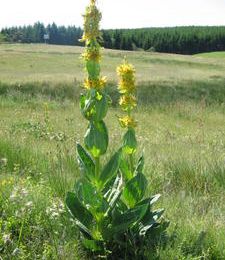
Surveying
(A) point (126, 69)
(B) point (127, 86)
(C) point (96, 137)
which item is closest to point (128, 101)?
(B) point (127, 86)

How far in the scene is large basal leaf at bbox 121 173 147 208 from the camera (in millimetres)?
3688

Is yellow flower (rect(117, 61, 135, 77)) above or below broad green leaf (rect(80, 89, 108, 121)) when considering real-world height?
above

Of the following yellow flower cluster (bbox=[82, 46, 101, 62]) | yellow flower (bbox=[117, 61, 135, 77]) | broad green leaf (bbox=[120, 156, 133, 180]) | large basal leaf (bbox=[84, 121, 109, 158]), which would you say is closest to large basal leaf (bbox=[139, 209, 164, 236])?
broad green leaf (bbox=[120, 156, 133, 180])

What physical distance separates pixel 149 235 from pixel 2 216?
45.7 inches

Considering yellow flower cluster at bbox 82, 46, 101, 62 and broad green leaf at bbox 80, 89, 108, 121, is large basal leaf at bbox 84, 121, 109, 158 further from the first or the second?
yellow flower cluster at bbox 82, 46, 101, 62

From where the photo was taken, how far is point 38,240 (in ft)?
12.2

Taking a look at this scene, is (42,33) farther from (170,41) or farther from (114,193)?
(114,193)

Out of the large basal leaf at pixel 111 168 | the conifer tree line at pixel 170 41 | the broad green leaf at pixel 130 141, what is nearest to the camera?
the large basal leaf at pixel 111 168

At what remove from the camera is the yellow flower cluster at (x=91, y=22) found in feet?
11.3

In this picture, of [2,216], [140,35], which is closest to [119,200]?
[2,216]

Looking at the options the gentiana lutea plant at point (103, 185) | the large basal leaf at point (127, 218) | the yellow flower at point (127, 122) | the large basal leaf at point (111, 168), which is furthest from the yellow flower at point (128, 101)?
the large basal leaf at point (127, 218)

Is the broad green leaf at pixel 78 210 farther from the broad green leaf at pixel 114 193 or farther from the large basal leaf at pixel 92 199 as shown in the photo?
the broad green leaf at pixel 114 193

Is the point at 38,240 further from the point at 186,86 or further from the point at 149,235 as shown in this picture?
the point at 186,86

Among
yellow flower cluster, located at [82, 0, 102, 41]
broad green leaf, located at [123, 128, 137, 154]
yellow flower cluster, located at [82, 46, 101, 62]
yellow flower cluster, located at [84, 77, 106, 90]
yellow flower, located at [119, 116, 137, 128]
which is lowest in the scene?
broad green leaf, located at [123, 128, 137, 154]
